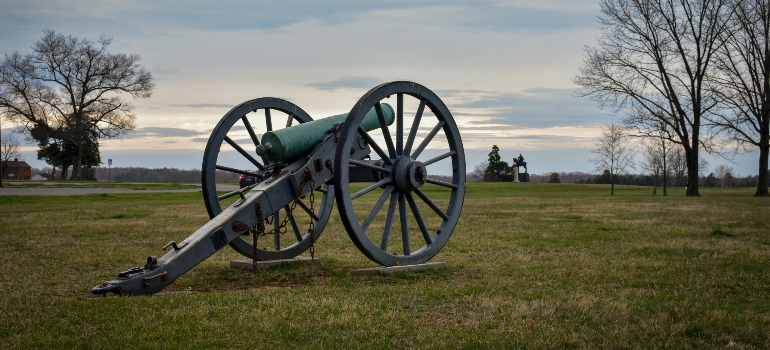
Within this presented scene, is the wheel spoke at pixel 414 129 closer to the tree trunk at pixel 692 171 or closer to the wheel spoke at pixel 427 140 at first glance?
the wheel spoke at pixel 427 140

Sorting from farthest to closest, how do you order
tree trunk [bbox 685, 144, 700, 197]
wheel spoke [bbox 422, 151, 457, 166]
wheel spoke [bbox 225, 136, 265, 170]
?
tree trunk [bbox 685, 144, 700, 197] → wheel spoke [bbox 225, 136, 265, 170] → wheel spoke [bbox 422, 151, 457, 166]

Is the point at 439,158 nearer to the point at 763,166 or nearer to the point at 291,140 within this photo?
the point at 291,140

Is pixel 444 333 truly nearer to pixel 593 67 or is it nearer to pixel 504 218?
pixel 504 218

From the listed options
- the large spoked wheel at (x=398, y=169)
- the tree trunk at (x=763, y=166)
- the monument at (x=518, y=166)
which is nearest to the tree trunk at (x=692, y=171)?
the tree trunk at (x=763, y=166)

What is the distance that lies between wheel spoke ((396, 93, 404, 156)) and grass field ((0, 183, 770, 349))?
4.80 feet

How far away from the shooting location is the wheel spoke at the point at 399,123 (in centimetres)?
697

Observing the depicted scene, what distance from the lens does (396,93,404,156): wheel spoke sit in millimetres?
6973

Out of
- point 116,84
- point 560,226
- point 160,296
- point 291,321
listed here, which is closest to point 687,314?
point 291,321

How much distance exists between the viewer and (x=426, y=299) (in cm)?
549

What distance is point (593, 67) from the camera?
3353 cm

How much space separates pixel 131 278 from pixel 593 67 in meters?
31.9

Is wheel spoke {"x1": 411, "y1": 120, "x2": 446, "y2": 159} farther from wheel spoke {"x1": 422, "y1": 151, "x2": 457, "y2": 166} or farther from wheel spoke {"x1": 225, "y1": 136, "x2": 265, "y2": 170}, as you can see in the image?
wheel spoke {"x1": 225, "y1": 136, "x2": 265, "y2": 170}

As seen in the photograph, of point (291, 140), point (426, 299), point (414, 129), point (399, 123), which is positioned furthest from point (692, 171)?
point (426, 299)

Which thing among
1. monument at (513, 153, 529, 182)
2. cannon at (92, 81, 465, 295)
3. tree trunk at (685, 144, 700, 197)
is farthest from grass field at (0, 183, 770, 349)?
monument at (513, 153, 529, 182)
